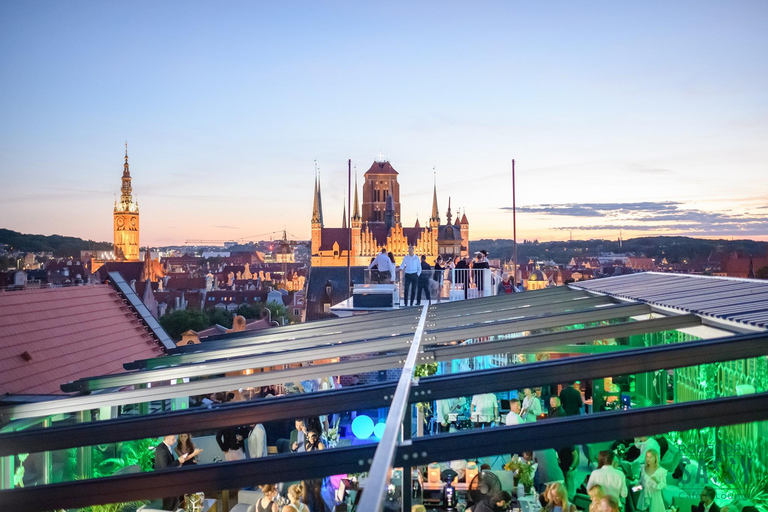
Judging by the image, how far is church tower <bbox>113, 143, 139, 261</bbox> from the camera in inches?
5012

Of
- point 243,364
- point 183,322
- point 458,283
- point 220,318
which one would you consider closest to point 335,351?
point 243,364

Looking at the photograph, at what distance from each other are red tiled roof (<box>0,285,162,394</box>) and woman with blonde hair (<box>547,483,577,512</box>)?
772 centimetres

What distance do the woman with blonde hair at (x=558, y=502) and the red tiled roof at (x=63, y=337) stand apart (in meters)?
7.72

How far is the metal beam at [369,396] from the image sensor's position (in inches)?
133

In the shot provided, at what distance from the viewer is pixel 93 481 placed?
2.94m

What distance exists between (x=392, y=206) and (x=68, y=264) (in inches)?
2038

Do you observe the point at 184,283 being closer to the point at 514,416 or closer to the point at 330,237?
the point at 330,237

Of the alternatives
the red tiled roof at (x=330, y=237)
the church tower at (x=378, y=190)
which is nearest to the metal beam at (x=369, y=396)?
the red tiled roof at (x=330, y=237)

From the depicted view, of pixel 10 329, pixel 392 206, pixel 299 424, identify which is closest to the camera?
pixel 299 424

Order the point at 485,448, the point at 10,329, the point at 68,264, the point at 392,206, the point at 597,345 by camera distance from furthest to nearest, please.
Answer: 1. the point at 392,206
2. the point at 68,264
3. the point at 10,329
4. the point at 597,345
5. the point at 485,448

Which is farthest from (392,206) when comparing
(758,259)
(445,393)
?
(445,393)

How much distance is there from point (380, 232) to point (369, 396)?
119 metres

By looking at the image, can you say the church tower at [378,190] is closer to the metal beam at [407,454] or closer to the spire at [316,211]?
the spire at [316,211]

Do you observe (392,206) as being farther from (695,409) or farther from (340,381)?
(695,409)
